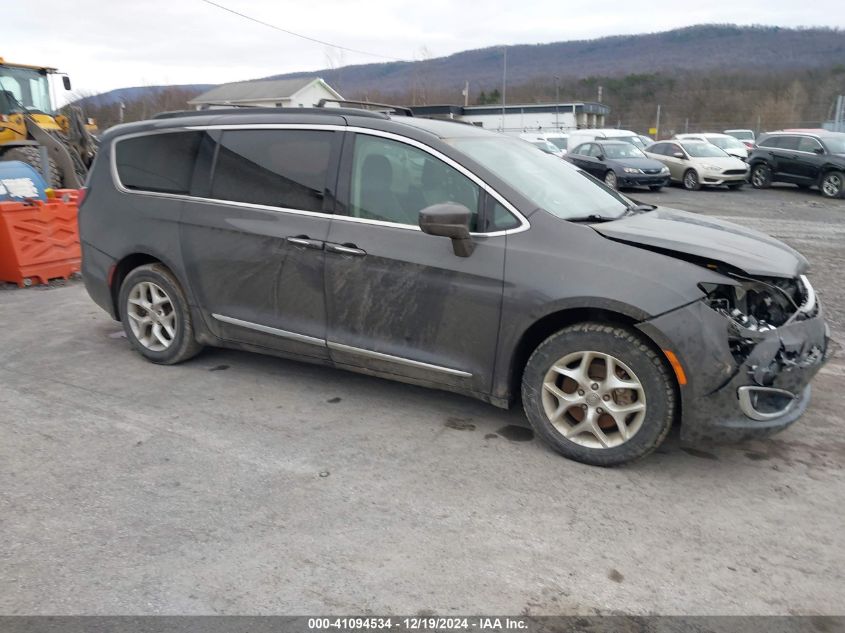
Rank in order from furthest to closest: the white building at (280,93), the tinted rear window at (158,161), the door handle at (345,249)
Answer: the white building at (280,93)
the tinted rear window at (158,161)
the door handle at (345,249)

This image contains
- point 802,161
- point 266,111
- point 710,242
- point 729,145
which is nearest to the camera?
point 710,242

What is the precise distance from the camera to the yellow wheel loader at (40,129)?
12125 millimetres

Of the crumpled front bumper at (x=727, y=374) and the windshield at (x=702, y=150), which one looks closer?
the crumpled front bumper at (x=727, y=374)

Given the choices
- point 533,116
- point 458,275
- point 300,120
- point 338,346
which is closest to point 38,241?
point 300,120

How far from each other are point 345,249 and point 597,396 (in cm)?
172

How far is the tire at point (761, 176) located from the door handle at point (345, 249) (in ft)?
67.0

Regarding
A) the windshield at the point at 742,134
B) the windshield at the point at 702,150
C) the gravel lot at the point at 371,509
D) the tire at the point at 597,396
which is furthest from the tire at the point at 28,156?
the windshield at the point at 742,134

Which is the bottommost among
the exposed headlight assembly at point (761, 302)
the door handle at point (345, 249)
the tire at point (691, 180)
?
the tire at point (691, 180)

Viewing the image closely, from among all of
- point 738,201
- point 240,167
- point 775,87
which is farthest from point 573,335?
point 775,87

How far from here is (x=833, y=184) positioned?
61.7 ft

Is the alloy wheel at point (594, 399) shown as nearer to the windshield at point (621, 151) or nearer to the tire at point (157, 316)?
the tire at point (157, 316)

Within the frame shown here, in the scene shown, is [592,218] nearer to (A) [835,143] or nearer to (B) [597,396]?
(B) [597,396]

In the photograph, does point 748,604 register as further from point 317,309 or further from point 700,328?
point 317,309

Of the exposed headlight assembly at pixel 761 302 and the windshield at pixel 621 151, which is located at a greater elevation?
the exposed headlight assembly at pixel 761 302
